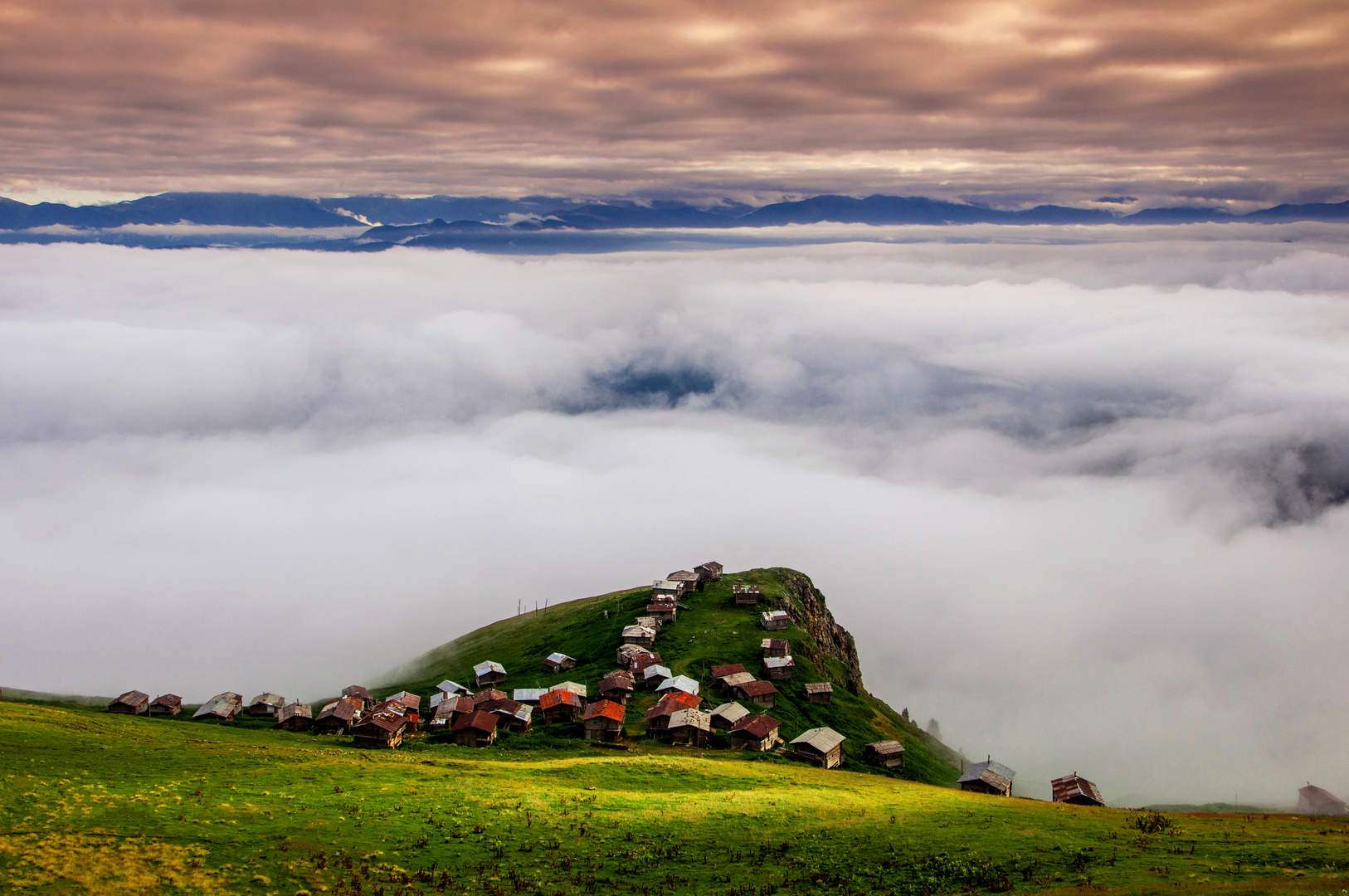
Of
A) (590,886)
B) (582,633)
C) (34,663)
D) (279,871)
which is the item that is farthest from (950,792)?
(34,663)

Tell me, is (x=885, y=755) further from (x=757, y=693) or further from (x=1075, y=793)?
(x=1075, y=793)

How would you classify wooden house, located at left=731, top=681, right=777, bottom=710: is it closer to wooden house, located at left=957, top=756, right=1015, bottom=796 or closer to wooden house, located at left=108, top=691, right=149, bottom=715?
wooden house, located at left=957, top=756, right=1015, bottom=796

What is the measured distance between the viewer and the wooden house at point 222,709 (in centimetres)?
10362

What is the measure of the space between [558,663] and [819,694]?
127 feet

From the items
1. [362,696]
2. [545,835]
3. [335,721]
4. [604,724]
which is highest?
[604,724]

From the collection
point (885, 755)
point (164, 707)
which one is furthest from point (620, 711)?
point (164, 707)

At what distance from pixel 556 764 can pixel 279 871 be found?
34656 millimetres

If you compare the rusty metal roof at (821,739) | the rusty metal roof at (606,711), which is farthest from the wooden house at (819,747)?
the rusty metal roof at (606,711)

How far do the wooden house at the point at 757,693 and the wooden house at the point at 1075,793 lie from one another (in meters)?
32.1

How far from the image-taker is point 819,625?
13650 cm

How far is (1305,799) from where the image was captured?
135375 mm

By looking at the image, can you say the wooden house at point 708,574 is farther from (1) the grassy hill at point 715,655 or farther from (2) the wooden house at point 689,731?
(2) the wooden house at point 689,731

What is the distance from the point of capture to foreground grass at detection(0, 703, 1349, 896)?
35562mm

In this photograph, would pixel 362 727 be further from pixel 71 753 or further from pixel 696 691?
pixel 696 691
